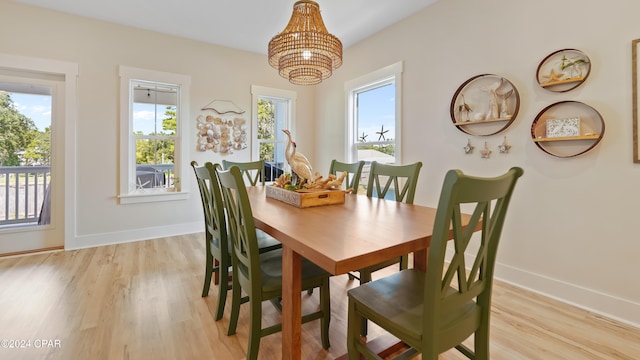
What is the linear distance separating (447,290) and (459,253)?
6.6 inches

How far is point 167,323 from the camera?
1.85 metres

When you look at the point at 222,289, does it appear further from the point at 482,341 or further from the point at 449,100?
the point at 449,100

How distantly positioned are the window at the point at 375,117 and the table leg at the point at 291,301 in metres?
2.51

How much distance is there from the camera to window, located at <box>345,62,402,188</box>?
3.48 m

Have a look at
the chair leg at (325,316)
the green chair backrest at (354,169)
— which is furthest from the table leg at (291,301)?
the green chair backrest at (354,169)

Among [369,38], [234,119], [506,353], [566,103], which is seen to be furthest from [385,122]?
[506,353]

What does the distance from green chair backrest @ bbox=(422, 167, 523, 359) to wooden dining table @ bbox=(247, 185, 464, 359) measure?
157mm

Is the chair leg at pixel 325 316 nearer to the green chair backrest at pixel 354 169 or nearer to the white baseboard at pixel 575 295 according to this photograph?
the green chair backrest at pixel 354 169

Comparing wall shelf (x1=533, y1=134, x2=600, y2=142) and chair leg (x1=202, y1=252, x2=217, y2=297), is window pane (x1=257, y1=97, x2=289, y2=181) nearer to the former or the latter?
chair leg (x1=202, y1=252, x2=217, y2=297)

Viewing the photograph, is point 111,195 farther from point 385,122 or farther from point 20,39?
point 385,122

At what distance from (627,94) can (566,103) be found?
0.31 metres

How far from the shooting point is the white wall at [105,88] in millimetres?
3098

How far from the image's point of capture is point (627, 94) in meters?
1.88

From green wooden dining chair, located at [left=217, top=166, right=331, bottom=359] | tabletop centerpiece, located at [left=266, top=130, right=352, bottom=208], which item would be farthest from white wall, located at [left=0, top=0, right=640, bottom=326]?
green wooden dining chair, located at [left=217, top=166, right=331, bottom=359]
